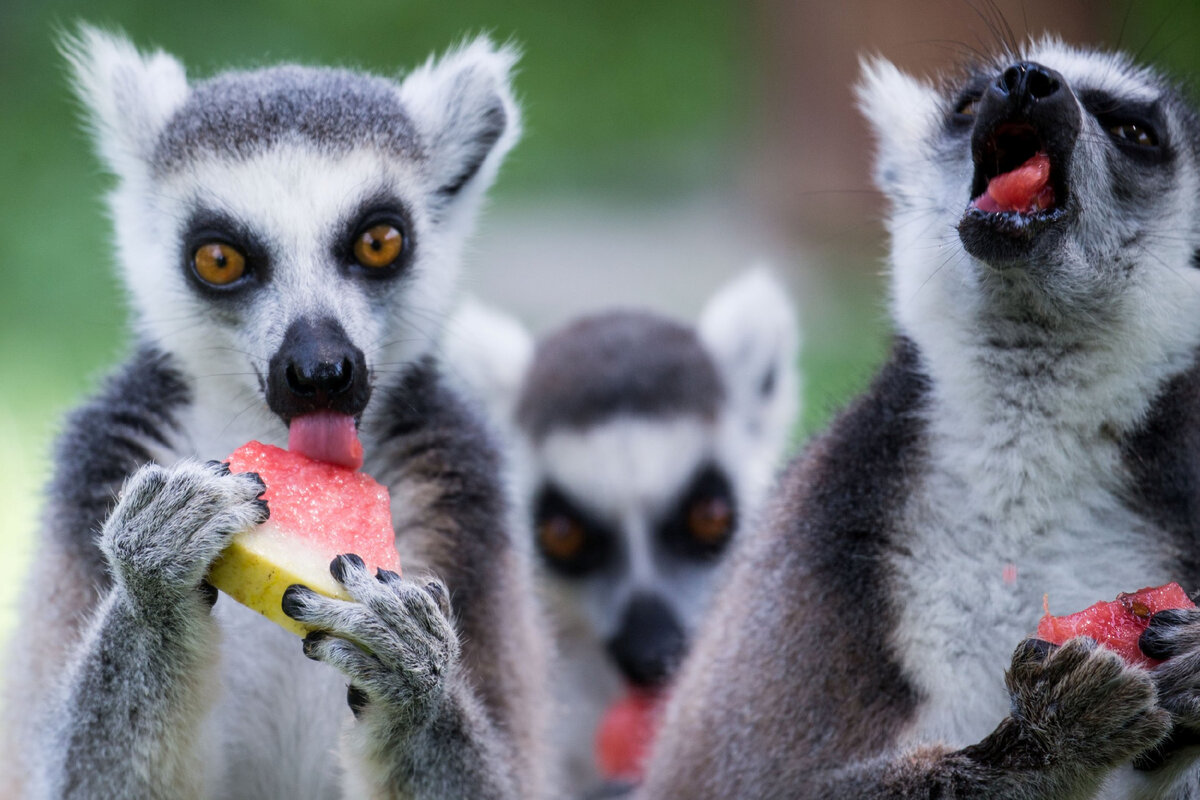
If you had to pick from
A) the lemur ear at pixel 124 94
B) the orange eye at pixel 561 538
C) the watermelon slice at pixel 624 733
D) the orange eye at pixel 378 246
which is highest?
the lemur ear at pixel 124 94

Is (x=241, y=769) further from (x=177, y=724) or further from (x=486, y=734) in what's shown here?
(x=486, y=734)

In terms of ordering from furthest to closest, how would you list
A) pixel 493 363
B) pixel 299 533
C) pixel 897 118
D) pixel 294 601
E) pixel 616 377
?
pixel 493 363 < pixel 616 377 < pixel 897 118 < pixel 299 533 < pixel 294 601

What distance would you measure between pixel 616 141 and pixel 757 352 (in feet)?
27.0

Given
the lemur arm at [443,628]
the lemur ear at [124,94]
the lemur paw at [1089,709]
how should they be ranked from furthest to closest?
the lemur ear at [124,94], the lemur arm at [443,628], the lemur paw at [1089,709]

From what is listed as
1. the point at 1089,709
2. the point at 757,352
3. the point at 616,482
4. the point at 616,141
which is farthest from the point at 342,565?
the point at 616,141

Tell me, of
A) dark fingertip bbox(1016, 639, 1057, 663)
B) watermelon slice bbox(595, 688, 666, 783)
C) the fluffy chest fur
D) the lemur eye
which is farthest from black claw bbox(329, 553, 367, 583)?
watermelon slice bbox(595, 688, 666, 783)

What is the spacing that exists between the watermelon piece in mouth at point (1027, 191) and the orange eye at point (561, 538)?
2353 millimetres

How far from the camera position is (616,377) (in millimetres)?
5191

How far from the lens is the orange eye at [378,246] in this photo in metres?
3.53

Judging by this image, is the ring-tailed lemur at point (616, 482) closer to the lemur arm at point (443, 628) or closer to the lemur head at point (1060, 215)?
the lemur arm at point (443, 628)

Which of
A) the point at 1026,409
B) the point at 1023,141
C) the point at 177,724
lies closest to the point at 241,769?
the point at 177,724

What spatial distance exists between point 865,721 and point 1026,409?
0.74 meters

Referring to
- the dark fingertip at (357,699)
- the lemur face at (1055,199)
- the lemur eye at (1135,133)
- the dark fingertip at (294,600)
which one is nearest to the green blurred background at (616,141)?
the lemur face at (1055,199)

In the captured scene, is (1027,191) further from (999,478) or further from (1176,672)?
(1176,672)
